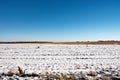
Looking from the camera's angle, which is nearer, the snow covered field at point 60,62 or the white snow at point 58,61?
the snow covered field at point 60,62

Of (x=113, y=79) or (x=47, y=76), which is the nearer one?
(x=113, y=79)

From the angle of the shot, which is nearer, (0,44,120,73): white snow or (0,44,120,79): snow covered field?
(0,44,120,79): snow covered field

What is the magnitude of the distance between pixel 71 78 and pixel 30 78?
6.10 ft

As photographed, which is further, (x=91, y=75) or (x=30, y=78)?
(x=91, y=75)

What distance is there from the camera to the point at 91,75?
28.5 feet

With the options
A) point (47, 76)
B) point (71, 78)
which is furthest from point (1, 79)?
point (71, 78)

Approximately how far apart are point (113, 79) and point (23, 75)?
13.7 ft

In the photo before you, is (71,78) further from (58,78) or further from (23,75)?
(23,75)

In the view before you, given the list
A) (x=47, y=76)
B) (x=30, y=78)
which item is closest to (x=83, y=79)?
(x=47, y=76)

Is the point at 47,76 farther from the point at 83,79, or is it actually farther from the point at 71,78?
the point at 83,79

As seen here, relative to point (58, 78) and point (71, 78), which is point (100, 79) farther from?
point (58, 78)

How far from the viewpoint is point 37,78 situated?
809 cm

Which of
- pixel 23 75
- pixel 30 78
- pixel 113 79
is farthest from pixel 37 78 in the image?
pixel 113 79

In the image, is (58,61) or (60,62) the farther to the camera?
(58,61)
